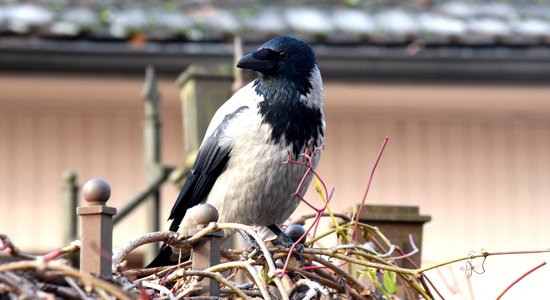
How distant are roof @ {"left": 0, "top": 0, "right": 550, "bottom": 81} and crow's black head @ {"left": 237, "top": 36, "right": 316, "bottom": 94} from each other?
7.77 ft

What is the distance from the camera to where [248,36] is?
22.1ft

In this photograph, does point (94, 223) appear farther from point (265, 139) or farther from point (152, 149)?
point (152, 149)

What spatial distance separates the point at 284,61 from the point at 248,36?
8.49 ft

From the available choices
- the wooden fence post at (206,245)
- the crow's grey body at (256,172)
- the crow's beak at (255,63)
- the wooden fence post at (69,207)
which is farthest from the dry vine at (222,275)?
the wooden fence post at (69,207)

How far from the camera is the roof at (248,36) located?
6578 millimetres

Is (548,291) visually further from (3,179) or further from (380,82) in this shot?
(3,179)

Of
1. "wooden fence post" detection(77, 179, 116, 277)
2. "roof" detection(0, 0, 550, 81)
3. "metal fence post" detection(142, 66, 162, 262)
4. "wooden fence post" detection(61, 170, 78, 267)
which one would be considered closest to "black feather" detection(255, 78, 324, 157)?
"wooden fence post" detection(77, 179, 116, 277)

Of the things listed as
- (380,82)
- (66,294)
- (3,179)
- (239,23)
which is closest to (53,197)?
(3,179)

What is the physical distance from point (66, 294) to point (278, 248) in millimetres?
913

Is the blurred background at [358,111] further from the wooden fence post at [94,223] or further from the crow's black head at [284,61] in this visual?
the wooden fence post at [94,223]

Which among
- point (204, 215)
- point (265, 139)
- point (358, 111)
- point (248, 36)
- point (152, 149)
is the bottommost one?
point (204, 215)

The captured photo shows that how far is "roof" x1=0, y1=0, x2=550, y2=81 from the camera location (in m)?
6.58

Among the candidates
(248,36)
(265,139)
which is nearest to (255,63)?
(265,139)

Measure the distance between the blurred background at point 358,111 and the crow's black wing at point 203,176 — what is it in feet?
7.63
